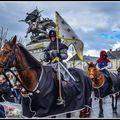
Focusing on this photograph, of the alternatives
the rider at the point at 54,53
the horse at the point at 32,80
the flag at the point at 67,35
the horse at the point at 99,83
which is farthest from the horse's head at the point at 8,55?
the horse at the point at 99,83

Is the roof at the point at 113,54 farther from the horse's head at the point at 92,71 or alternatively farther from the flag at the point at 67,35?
the flag at the point at 67,35

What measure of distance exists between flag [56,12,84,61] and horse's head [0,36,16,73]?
1.66m

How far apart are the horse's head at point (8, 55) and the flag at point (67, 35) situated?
1655mm

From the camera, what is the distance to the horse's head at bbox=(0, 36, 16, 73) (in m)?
9.13

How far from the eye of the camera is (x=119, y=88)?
1719cm

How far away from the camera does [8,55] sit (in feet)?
30.2

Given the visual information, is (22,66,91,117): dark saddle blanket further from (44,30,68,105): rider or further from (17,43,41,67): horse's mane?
(44,30,68,105): rider

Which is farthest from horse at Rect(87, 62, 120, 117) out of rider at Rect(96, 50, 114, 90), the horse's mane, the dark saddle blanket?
the horse's mane

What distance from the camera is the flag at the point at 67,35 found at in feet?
35.0

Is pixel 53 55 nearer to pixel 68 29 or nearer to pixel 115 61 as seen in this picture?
pixel 68 29

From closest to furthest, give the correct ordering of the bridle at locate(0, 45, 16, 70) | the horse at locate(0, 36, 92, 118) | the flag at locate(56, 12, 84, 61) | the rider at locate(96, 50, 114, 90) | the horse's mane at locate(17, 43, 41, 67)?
the bridle at locate(0, 45, 16, 70)
the horse at locate(0, 36, 92, 118)
the horse's mane at locate(17, 43, 41, 67)
the flag at locate(56, 12, 84, 61)
the rider at locate(96, 50, 114, 90)

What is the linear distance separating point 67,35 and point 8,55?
7.06 ft

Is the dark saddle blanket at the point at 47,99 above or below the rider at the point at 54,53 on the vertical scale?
below

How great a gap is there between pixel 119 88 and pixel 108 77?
5.09 feet
